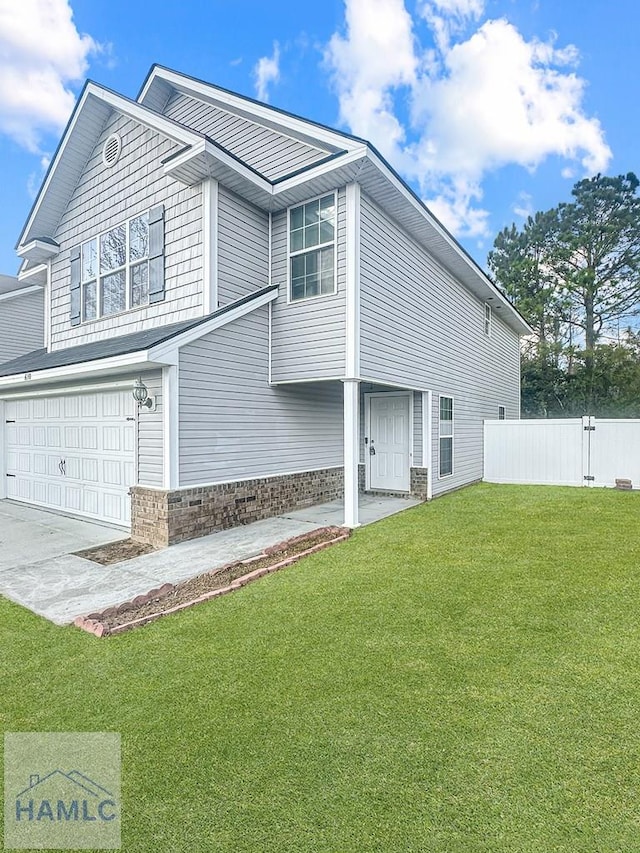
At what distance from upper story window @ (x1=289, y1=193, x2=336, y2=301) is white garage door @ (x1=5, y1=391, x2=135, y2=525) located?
3307 millimetres

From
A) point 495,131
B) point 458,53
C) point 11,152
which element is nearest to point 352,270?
point 458,53

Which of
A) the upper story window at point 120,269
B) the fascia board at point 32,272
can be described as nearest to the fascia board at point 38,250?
the fascia board at point 32,272

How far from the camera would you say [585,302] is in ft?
70.6

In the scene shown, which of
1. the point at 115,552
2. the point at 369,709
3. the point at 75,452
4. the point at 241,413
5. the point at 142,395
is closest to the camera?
the point at 369,709

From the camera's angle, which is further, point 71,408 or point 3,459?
point 3,459

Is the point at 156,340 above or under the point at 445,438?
above

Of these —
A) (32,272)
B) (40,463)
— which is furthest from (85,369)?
(32,272)

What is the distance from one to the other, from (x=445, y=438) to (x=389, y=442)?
4.14 feet

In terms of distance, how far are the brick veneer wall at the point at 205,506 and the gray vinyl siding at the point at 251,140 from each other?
214 inches

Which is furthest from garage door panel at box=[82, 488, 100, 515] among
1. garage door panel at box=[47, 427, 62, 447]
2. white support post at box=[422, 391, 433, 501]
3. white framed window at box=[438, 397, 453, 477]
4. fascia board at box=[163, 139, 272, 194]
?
white framed window at box=[438, 397, 453, 477]

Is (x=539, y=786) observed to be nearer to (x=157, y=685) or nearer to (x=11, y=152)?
(x=157, y=685)

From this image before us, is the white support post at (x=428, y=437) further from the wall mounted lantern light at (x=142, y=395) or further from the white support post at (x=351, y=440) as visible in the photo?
the wall mounted lantern light at (x=142, y=395)

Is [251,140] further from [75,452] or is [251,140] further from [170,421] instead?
[75,452]

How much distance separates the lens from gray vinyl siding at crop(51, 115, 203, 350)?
289 inches
